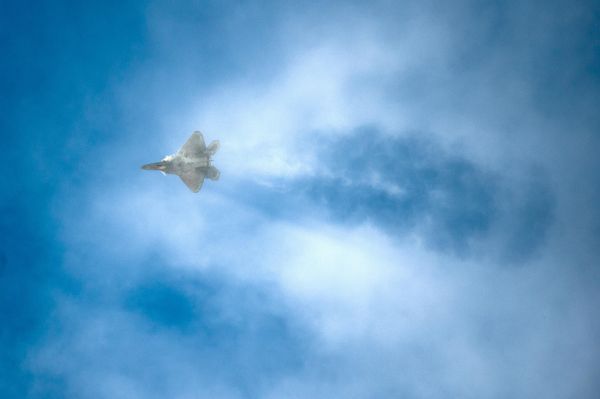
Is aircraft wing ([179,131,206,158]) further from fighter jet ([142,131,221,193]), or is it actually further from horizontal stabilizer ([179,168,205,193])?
horizontal stabilizer ([179,168,205,193])

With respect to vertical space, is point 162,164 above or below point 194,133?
below

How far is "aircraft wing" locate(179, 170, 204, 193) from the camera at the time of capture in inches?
2454

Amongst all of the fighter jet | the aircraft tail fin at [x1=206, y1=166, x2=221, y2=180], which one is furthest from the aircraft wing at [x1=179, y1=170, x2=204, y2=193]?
the aircraft tail fin at [x1=206, y1=166, x2=221, y2=180]

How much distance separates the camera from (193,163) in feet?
203

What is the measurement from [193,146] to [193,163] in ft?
7.61

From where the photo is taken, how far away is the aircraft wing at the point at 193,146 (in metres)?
60.9

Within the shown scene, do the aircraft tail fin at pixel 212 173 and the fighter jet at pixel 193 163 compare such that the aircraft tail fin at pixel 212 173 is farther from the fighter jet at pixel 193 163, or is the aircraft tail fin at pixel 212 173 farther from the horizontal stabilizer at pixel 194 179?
the horizontal stabilizer at pixel 194 179

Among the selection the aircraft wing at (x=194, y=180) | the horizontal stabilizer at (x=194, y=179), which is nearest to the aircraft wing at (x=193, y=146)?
the horizontal stabilizer at (x=194, y=179)

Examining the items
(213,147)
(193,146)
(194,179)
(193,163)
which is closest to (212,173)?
(194,179)

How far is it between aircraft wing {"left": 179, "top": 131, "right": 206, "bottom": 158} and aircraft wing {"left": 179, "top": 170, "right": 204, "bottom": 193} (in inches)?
99.4

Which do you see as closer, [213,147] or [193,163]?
[193,163]

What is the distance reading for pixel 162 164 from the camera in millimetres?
60375

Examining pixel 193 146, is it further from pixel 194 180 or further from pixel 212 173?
pixel 194 180

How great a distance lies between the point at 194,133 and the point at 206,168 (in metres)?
5.13
